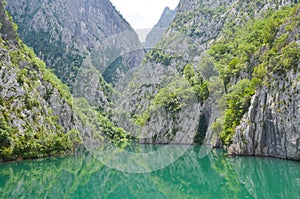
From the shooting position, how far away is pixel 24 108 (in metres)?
32.8

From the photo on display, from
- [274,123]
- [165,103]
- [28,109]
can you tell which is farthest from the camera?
[165,103]

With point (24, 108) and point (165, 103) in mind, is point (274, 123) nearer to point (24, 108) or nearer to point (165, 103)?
point (24, 108)

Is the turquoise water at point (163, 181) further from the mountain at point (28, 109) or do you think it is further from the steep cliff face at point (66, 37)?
the steep cliff face at point (66, 37)

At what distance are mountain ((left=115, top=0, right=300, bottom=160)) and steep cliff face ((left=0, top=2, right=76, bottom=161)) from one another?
1867cm

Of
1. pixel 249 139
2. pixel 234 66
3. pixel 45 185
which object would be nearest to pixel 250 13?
pixel 234 66

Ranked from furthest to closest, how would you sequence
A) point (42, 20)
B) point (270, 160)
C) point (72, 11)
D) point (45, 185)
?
point (72, 11), point (42, 20), point (270, 160), point (45, 185)

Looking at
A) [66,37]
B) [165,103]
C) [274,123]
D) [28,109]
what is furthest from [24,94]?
[66,37]

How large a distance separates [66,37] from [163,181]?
86.3 m

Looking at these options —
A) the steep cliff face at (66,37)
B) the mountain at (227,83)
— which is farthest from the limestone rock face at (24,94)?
the steep cliff face at (66,37)

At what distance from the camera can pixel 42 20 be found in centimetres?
9500

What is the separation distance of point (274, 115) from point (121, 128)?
42.6 m

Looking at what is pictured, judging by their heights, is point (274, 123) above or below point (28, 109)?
below

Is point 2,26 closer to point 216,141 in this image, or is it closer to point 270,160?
point 216,141

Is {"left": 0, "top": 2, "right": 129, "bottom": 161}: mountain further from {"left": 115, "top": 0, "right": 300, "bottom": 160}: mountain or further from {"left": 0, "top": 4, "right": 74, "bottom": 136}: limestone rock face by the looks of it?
{"left": 115, "top": 0, "right": 300, "bottom": 160}: mountain
